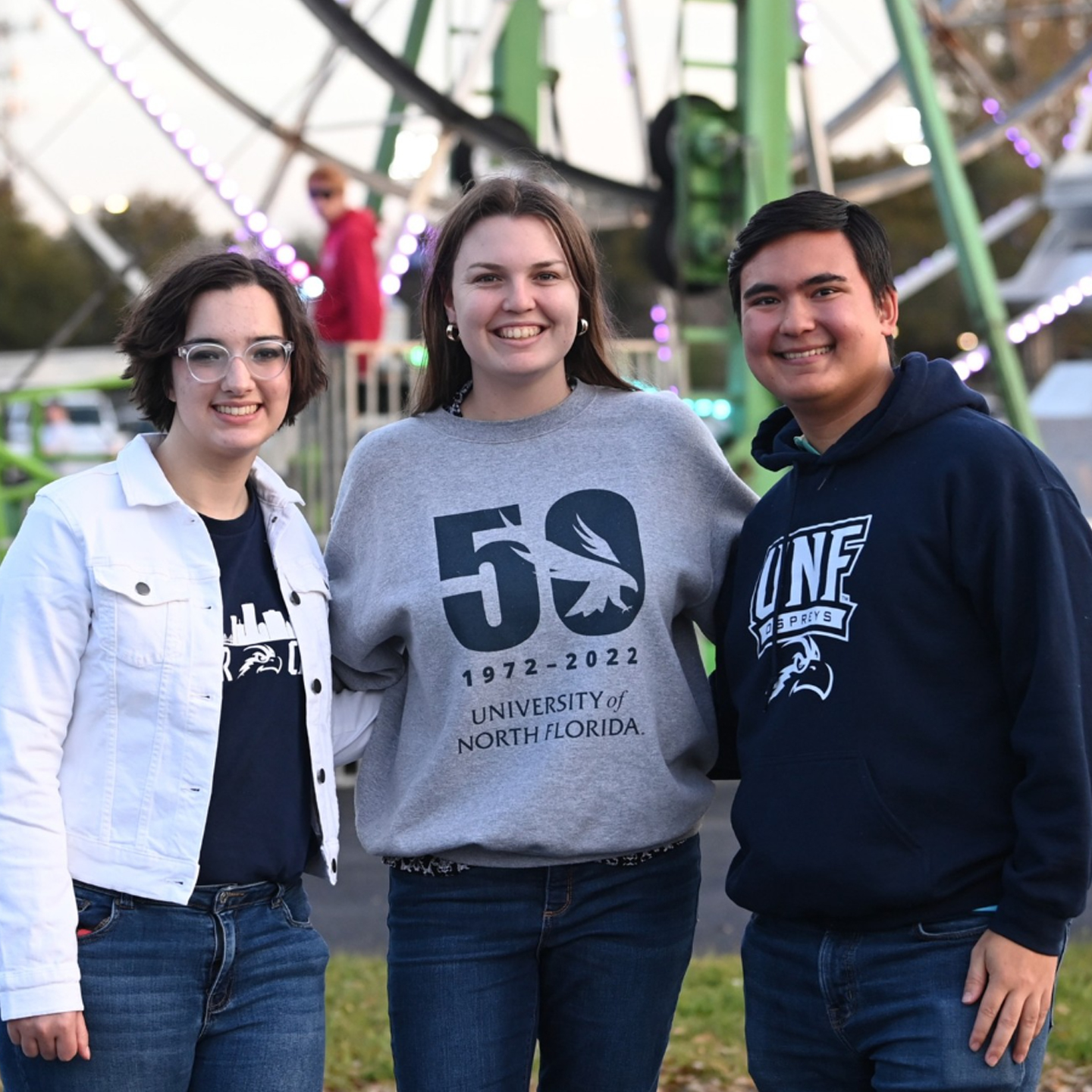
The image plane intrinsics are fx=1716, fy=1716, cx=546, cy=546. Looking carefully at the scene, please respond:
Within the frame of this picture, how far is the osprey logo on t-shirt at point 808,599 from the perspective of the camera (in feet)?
8.57

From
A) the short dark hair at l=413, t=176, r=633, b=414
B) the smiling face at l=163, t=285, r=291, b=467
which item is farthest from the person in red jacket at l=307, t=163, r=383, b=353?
the smiling face at l=163, t=285, r=291, b=467

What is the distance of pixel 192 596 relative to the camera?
109 inches

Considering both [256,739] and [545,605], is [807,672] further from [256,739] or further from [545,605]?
[256,739]

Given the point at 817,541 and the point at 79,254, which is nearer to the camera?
the point at 817,541

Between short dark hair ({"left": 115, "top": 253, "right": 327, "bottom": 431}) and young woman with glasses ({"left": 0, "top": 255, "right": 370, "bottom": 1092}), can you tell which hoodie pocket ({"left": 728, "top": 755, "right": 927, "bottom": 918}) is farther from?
short dark hair ({"left": 115, "top": 253, "right": 327, "bottom": 431})

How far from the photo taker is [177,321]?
2.88 metres

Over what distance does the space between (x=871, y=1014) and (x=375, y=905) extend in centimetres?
473

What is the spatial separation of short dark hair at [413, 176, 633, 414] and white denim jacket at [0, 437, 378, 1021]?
0.62m

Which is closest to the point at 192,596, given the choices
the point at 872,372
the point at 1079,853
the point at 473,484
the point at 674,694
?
the point at 473,484

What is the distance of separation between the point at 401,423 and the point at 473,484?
232 mm

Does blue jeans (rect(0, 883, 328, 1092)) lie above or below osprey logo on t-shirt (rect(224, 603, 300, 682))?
below

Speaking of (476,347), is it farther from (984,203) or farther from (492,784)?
(984,203)

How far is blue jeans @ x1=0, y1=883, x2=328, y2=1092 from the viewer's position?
8.52ft

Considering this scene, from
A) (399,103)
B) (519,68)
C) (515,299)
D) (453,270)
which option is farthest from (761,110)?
(515,299)
